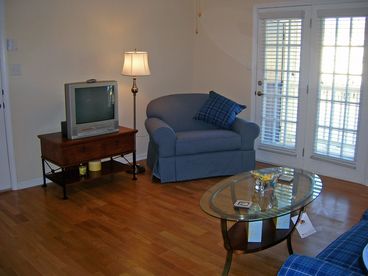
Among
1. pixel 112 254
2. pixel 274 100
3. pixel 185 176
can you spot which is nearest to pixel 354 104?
pixel 274 100

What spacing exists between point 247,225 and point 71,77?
2.76m

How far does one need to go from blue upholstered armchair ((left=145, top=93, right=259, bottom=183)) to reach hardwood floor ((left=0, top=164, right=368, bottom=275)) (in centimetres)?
16

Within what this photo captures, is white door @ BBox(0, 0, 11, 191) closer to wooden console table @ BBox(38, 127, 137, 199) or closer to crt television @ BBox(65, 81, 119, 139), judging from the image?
wooden console table @ BBox(38, 127, 137, 199)

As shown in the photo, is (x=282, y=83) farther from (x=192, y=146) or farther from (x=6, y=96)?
(x=6, y=96)

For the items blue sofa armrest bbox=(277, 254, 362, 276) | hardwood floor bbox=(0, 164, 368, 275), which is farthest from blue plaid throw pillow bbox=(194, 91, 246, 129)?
blue sofa armrest bbox=(277, 254, 362, 276)

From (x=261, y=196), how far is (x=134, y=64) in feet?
8.00

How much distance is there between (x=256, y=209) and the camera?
2812 mm

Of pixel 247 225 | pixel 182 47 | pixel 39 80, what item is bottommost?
pixel 247 225

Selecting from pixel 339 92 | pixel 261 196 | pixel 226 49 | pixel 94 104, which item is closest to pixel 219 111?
pixel 226 49

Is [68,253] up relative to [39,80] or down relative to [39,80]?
down

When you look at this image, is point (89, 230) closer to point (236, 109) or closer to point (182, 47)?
point (236, 109)

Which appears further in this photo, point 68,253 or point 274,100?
point 274,100

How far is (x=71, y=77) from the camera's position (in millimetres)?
4781

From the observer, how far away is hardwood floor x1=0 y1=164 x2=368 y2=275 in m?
Answer: 3.06
